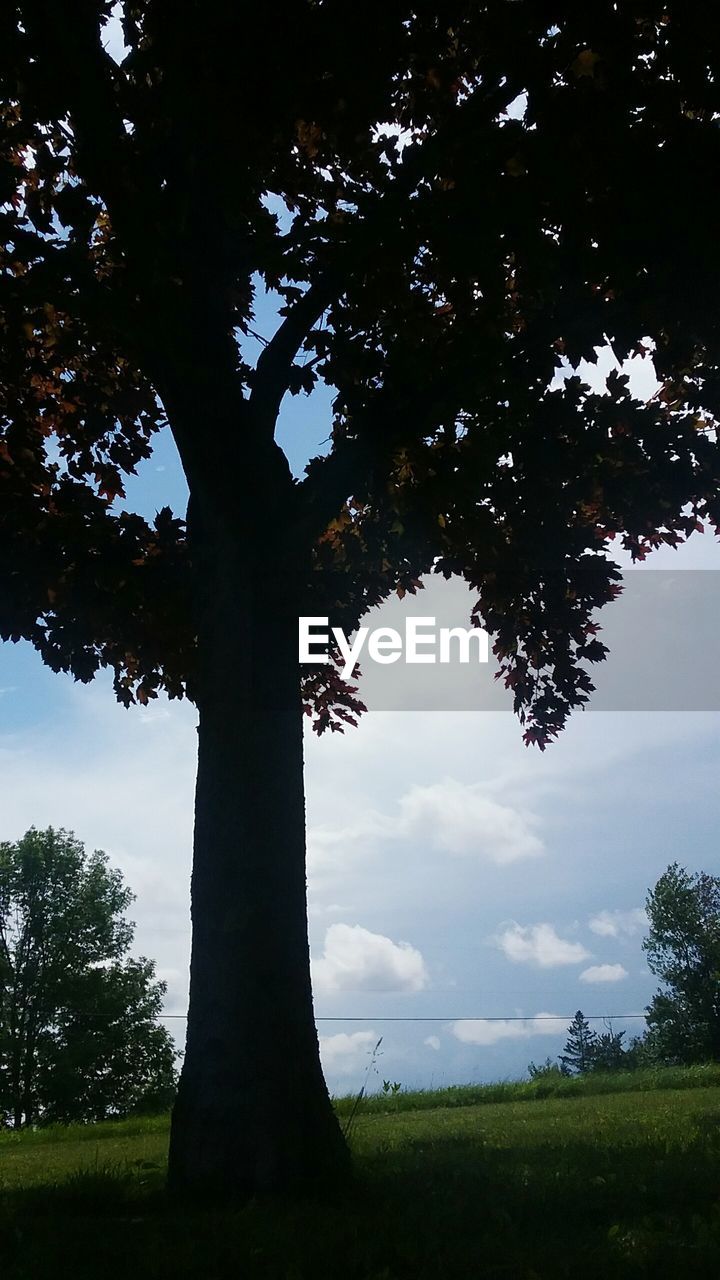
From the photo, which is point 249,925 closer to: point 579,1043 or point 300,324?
point 300,324

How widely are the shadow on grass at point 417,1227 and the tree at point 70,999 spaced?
39659mm

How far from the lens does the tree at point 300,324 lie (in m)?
7.02

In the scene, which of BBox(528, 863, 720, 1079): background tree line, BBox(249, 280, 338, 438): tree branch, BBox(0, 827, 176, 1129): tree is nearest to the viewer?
BBox(249, 280, 338, 438): tree branch

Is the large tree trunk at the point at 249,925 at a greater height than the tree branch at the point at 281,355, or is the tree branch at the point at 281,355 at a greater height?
the tree branch at the point at 281,355

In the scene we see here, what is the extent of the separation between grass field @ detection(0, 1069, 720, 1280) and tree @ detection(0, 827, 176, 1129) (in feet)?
127

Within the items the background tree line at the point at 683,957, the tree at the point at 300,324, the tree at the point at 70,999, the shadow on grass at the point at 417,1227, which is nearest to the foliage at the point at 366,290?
the tree at the point at 300,324

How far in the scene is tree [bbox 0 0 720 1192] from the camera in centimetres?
702

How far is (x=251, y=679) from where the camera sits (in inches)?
329

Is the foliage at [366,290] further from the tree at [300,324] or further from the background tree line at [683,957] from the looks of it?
the background tree line at [683,957]

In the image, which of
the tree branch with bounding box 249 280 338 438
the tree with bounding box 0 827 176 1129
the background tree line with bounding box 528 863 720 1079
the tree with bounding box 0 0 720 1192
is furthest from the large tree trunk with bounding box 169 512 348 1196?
the background tree line with bounding box 528 863 720 1079

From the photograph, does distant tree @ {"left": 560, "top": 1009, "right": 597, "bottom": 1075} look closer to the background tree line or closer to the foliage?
the background tree line

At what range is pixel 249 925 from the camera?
7.59m

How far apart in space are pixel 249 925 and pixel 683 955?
2873 inches

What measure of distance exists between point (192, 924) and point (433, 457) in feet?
14.2
